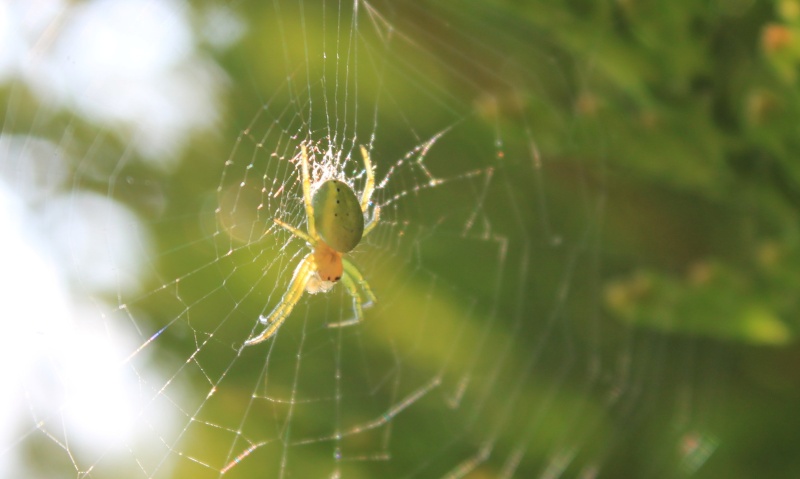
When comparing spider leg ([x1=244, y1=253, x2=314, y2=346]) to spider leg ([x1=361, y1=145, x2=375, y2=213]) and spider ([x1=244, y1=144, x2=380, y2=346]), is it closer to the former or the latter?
spider ([x1=244, y1=144, x2=380, y2=346])

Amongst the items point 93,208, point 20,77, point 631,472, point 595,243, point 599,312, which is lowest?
point 631,472

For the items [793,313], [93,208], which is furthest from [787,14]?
[93,208]

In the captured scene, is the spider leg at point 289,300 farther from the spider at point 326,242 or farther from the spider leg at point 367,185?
the spider leg at point 367,185

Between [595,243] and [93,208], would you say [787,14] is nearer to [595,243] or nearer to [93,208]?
[595,243]

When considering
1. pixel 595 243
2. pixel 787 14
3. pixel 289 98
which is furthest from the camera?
pixel 595 243

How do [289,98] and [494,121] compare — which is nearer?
[494,121]

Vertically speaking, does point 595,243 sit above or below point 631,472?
above

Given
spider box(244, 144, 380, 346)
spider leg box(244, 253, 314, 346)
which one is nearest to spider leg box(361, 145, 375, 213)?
spider box(244, 144, 380, 346)
